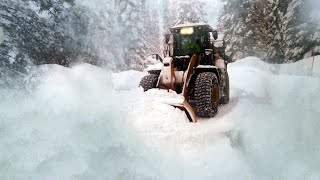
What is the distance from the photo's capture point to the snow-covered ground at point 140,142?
4.08 meters

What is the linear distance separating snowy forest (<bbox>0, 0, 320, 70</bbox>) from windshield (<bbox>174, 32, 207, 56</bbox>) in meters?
9.09

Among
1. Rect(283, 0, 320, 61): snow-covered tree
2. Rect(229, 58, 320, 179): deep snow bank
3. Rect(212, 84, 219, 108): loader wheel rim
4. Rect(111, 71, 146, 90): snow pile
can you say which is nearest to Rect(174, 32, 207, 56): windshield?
Rect(212, 84, 219, 108): loader wheel rim

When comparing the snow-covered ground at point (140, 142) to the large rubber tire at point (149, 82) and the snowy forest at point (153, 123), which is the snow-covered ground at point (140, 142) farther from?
the large rubber tire at point (149, 82)

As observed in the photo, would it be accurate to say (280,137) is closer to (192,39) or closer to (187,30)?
(192,39)

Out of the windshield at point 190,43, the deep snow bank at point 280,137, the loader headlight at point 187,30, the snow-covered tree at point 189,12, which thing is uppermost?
the snow-covered tree at point 189,12

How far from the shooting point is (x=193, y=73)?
810 centimetres

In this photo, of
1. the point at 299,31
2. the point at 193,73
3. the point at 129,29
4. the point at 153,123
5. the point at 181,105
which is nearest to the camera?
the point at 153,123

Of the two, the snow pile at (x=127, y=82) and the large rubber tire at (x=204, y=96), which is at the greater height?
the large rubber tire at (x=204, y=96)

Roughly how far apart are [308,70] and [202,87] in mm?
13060

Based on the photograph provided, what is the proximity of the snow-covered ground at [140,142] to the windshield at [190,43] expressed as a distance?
2.61 meters

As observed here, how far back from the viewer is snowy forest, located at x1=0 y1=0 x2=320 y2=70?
16.4 meters

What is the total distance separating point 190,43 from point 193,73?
142cm

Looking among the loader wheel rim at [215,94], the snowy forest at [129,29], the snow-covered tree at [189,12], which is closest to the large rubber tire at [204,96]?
the loader wheel rim at [215,94]

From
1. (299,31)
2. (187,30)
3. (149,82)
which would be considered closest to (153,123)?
(149,82)
